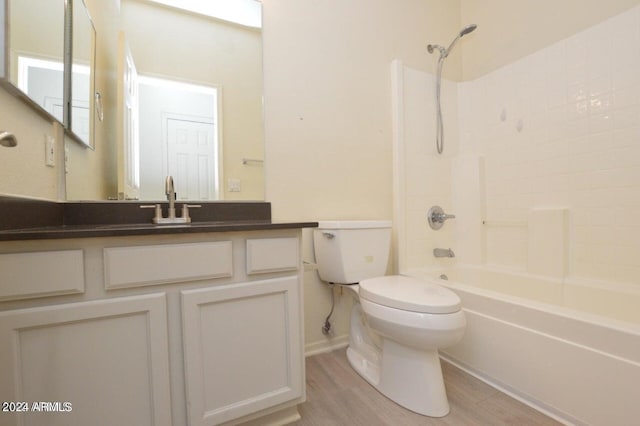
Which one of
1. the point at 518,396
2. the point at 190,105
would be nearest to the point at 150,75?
the point at 190,105

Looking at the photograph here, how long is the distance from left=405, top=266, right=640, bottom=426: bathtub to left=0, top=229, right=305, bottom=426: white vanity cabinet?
0.91 meters

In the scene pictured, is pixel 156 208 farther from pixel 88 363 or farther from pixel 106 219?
pixel 88 363

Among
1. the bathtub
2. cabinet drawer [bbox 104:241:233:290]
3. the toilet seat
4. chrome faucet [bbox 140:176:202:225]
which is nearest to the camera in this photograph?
cabinet drawer [bbox 104:241:233:290]

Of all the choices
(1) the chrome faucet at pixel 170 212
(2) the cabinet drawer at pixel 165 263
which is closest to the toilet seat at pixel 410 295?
(2) the cabinet drawer at pixel 165 263

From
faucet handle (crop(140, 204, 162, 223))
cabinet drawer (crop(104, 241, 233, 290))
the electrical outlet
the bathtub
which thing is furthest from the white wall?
the electrical outlet

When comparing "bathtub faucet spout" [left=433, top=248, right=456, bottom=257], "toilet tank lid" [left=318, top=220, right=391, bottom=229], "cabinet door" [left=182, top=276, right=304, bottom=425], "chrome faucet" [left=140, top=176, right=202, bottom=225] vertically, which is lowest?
"cabinet door" [left=182, top=276, right=304, bottom=425]

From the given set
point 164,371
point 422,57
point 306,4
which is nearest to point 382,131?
point 422,57

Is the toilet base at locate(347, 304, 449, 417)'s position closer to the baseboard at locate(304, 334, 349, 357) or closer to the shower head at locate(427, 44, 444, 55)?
the baseboard at locate(304, 334, 349, 357)

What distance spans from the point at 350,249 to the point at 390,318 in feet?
1.50

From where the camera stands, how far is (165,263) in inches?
33.1

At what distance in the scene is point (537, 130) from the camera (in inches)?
69.3

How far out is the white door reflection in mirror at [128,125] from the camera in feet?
4.15

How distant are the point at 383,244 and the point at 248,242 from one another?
896 mm

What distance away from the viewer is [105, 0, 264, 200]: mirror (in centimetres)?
130
